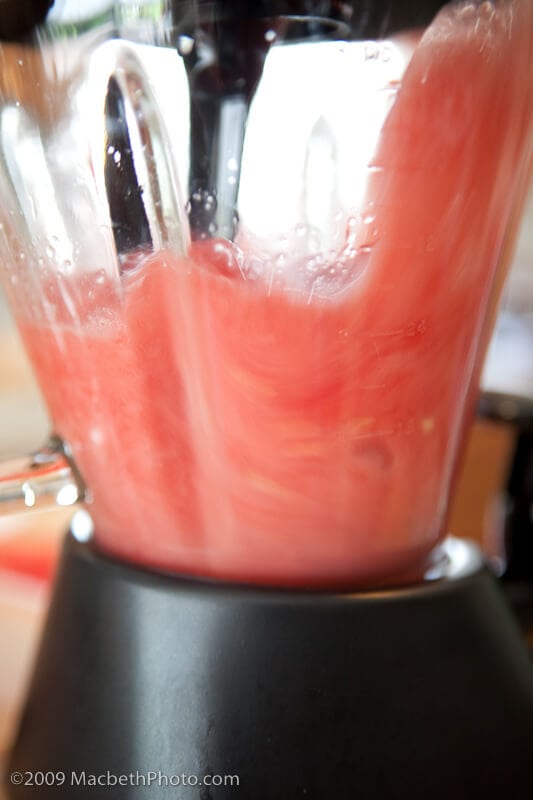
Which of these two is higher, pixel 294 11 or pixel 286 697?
pixel 294 11

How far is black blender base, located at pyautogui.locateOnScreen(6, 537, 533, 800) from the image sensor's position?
10.1 inches

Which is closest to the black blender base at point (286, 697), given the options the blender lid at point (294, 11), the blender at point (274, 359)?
the blender at point (274, 359)

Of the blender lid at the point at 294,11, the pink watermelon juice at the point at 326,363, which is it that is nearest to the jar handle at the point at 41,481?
the pink watermelon juice at the point at 326,363

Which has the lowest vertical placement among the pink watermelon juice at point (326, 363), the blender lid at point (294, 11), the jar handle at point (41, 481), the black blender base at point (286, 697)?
the black blender base at point (286, 697)

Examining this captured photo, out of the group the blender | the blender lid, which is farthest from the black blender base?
the blender lid

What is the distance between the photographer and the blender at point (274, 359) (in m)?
0.26

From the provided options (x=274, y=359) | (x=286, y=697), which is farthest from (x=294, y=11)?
(x=286, y=697)

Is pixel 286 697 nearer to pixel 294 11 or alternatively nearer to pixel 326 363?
pixel 326 363

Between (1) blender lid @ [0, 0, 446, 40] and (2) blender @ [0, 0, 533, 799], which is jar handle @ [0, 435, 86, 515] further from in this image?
(1) blender lid @ [0, 0, 446, 40]

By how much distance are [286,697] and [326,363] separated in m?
0.10

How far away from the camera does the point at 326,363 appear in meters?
0.27

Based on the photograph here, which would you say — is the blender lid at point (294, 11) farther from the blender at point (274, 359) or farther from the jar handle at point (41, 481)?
the jar handle at point (41, 481)

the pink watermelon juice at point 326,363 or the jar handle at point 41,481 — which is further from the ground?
the pink watermelon juice at point 326,363

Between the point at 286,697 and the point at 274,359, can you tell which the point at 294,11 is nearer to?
the point at 274,359
